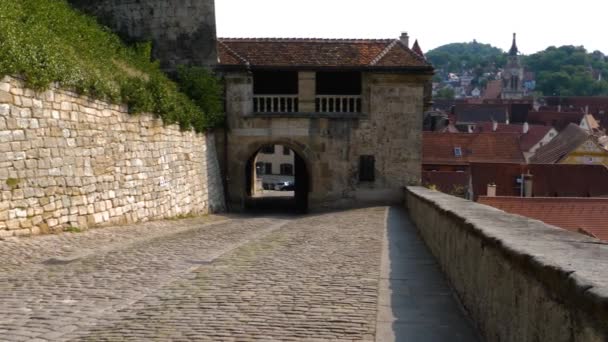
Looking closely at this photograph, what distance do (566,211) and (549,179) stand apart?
15899mm

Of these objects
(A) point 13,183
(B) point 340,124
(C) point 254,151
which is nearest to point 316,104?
(B) point 340,124

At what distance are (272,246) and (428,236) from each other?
2751 millimetres

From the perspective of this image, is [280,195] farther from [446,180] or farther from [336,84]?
[446,180]

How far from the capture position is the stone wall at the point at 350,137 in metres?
22.7

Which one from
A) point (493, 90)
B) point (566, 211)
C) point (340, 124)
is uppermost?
point (493, 90)

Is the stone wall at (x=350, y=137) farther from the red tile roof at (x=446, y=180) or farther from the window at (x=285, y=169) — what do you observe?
the window at (x=285, y=169)

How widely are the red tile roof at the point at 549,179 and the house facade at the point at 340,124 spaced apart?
52.9 feet

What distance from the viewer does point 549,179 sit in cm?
3803

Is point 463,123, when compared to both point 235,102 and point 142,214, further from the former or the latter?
point 142,214

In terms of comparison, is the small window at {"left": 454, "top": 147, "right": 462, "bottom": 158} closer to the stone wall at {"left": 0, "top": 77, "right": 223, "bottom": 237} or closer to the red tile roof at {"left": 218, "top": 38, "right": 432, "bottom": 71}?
the red tile roof at {"left": 218, "top": 38, "right": 432, "bottom": 71}

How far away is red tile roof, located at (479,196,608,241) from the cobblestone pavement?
42.6 ft

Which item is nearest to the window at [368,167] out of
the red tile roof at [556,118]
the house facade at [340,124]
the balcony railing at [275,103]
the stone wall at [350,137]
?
the house facade at [340,124]

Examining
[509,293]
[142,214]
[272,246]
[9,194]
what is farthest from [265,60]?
[509,293]

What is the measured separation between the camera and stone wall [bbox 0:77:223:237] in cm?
1005
